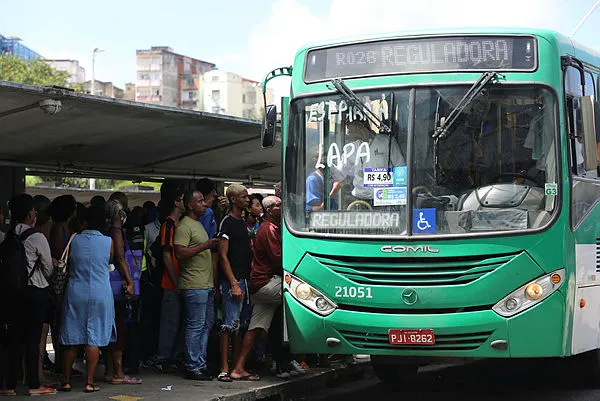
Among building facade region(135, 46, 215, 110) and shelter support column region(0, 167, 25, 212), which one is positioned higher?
building facade region(135, 46, 215, 110)

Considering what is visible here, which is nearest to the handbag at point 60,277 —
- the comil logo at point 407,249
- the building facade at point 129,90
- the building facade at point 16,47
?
the comil logo at point 407,249

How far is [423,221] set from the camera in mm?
8242

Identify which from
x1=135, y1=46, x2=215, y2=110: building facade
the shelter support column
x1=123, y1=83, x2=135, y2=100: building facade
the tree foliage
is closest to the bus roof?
the shelter support column

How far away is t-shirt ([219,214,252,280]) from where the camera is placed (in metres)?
9.78

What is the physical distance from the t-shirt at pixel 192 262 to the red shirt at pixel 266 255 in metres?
0.48

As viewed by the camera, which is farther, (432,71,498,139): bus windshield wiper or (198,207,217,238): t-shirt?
(198,207,217,238): t-shirt

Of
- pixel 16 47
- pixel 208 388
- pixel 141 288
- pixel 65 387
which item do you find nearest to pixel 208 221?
pixel 141 288

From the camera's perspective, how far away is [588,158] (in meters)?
8.36

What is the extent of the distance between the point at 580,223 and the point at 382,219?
173 centimetres

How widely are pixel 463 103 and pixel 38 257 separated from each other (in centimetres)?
393

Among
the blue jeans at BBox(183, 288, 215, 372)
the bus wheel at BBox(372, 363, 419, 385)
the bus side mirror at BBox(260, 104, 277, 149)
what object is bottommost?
the bus wheel at BBox(372, 363, 419, 385)

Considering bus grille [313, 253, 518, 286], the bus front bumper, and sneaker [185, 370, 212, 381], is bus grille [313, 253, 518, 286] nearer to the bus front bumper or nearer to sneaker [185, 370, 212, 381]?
the bus front bumper

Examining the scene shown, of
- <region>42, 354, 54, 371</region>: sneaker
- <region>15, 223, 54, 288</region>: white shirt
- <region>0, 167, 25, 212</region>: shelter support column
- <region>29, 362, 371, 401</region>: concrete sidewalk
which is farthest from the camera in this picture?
<region>0, 167, 25, 212</region>: shelter support column

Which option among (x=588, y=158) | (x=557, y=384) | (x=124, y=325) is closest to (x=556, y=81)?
(x=588, y=158)
